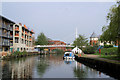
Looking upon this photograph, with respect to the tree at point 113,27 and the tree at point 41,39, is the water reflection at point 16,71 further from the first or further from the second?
the tree at point 41,39

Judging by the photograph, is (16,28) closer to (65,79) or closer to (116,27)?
(116,27)

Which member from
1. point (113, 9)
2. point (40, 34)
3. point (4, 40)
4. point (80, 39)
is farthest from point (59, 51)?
point (113, 9)

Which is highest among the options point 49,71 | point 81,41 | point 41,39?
point 41,39

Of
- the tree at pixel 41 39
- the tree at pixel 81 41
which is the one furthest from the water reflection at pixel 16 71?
the tree at pixel 41 39

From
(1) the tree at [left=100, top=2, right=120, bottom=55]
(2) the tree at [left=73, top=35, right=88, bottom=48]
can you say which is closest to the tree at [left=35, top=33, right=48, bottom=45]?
(2) the tree at [left=73, top=35, right=88, bottom=48]

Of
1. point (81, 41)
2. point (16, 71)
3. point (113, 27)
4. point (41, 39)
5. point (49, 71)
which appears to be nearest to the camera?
point (16, 71)

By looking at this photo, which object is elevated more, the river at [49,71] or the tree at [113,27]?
the tree at [113,27]

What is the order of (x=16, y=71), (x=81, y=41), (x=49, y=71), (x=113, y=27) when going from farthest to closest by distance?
(x=81, y=41) → (x=113, y=27) → (x=49, y=71) → (x=16, y=71)

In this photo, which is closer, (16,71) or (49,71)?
(16,71)

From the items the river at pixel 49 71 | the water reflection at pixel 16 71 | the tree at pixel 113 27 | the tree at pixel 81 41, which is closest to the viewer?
the water reflection at pixel 16 71

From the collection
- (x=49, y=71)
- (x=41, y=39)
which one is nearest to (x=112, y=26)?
(x=49, y=71)

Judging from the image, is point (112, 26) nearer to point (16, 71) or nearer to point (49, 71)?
point (49, 71)

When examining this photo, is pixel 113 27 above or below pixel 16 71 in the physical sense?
above

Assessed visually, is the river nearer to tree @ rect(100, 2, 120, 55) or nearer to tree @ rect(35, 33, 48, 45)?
tree @ rect(100, 2, 120, 55)
